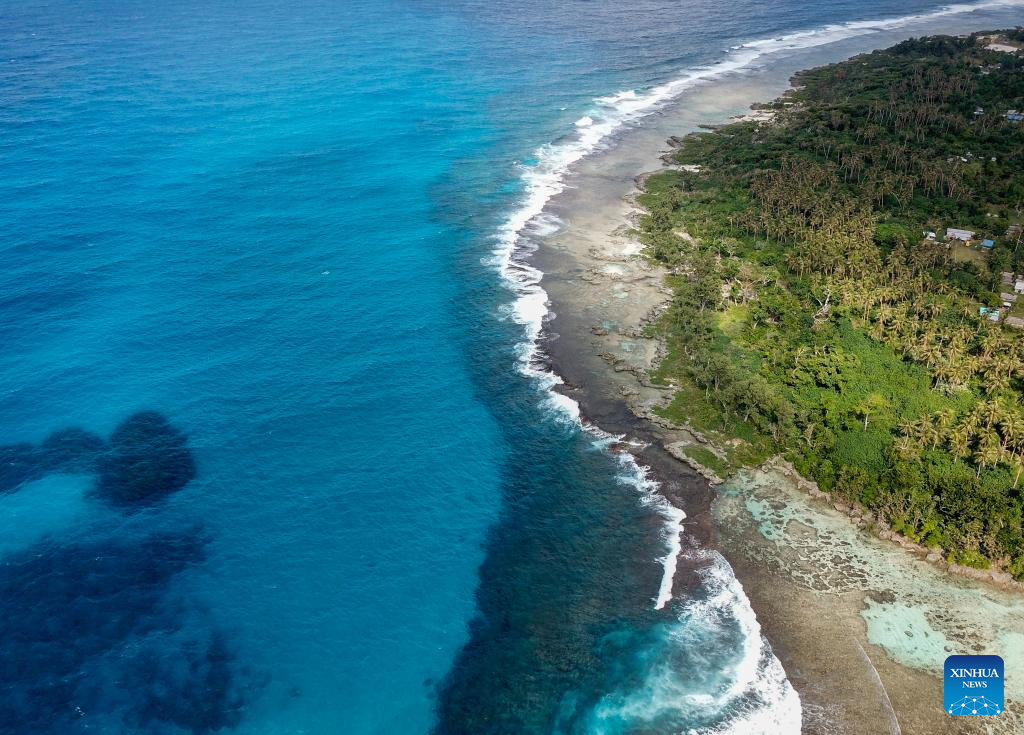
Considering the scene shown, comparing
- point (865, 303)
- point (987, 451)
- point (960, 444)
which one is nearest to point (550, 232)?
point (865, 303)

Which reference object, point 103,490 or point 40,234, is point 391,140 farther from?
point 103,490

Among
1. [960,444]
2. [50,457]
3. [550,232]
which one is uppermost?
[550,232]

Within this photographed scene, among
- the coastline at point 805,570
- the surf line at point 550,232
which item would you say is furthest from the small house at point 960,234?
the surf line at point 550,232

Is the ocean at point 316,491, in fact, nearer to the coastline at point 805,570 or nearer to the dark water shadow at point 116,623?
the dark water shadow at point 116,623

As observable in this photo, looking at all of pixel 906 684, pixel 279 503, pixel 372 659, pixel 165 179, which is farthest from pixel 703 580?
pixel 165 179

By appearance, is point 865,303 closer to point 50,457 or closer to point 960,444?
point 960,444

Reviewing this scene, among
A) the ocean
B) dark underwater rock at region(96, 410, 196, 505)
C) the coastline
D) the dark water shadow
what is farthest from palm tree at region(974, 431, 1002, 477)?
dark underwater rock at region(96, 410, 196, 505)
